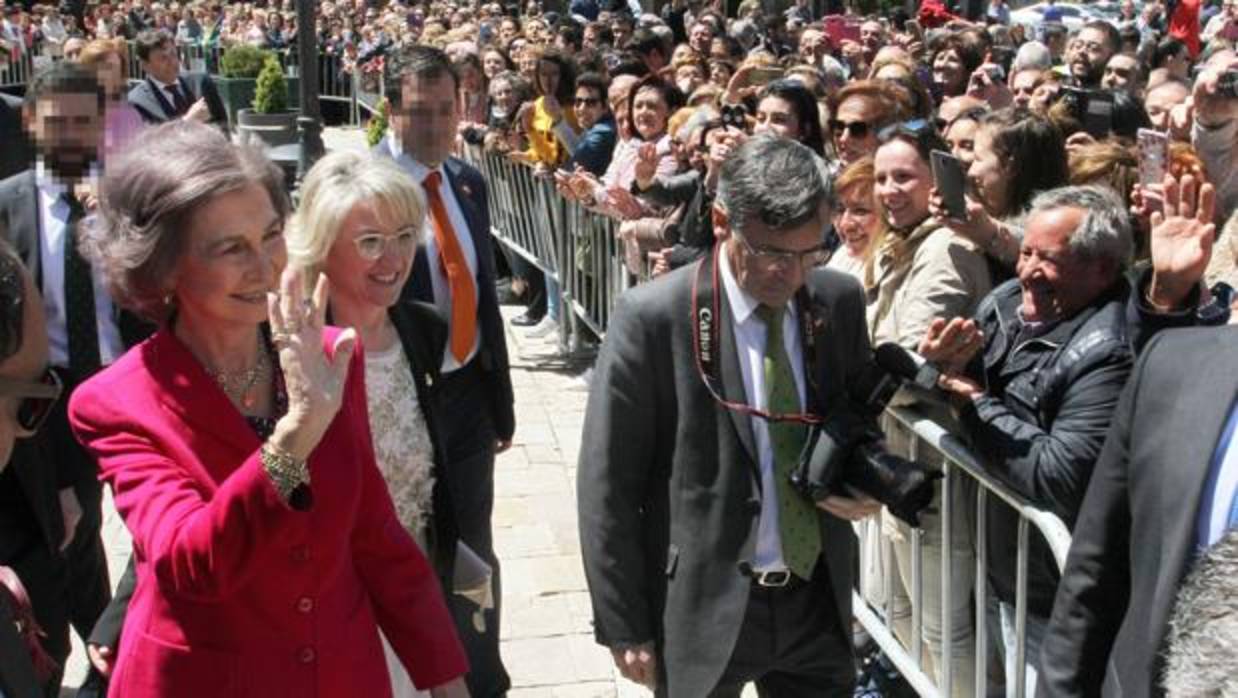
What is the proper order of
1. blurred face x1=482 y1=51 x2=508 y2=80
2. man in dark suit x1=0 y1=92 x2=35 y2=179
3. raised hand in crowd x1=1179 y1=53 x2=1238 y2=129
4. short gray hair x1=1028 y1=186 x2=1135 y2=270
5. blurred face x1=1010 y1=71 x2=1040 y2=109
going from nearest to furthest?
short gray hair x1=1028 y1=186 x2=1135 y2=270 → raised hand in crowd x1=1179 y1=53 x2=1238 y2=129 → man in dark suit x1=0 y1=92 x2=35 y2=179 → blurred face x1=1010 y1=71 x2=1040 y2=109 → blurred face x1=482 y1=51 x2=508 y2=80

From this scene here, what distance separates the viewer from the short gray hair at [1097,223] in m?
3.68

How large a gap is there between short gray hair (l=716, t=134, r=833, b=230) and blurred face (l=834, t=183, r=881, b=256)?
4.94 ft

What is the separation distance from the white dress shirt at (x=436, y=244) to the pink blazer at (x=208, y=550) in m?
1.68

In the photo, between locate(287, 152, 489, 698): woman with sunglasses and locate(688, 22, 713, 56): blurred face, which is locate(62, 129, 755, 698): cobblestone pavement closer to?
locate(287, 152, 489, 698): woman with sunglasses

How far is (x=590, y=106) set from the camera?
8984 millimetres

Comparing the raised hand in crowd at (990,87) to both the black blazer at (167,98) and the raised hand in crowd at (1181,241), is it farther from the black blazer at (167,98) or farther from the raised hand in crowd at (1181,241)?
the raised hand in crowd at (1181,241)

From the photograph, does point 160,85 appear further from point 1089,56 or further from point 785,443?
point 785,443

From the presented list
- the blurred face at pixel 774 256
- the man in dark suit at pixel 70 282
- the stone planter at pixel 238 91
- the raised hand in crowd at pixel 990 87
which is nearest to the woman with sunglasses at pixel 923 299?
the blurred face at pixel 774 256

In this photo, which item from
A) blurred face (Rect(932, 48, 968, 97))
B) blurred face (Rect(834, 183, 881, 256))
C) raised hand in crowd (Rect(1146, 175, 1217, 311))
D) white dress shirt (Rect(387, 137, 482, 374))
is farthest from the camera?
blurred face (Rect(932, 48, 968, 97))

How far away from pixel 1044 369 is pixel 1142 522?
1460 mm

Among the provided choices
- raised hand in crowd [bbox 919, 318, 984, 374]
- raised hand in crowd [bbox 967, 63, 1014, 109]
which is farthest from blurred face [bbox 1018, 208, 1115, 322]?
raised hand in crowd [bbox 967, 63, 1014, 109]

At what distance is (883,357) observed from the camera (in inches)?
135

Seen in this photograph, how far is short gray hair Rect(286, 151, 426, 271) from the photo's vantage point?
3492 mm

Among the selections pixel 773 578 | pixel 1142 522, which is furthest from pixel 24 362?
pixel 1142 522
